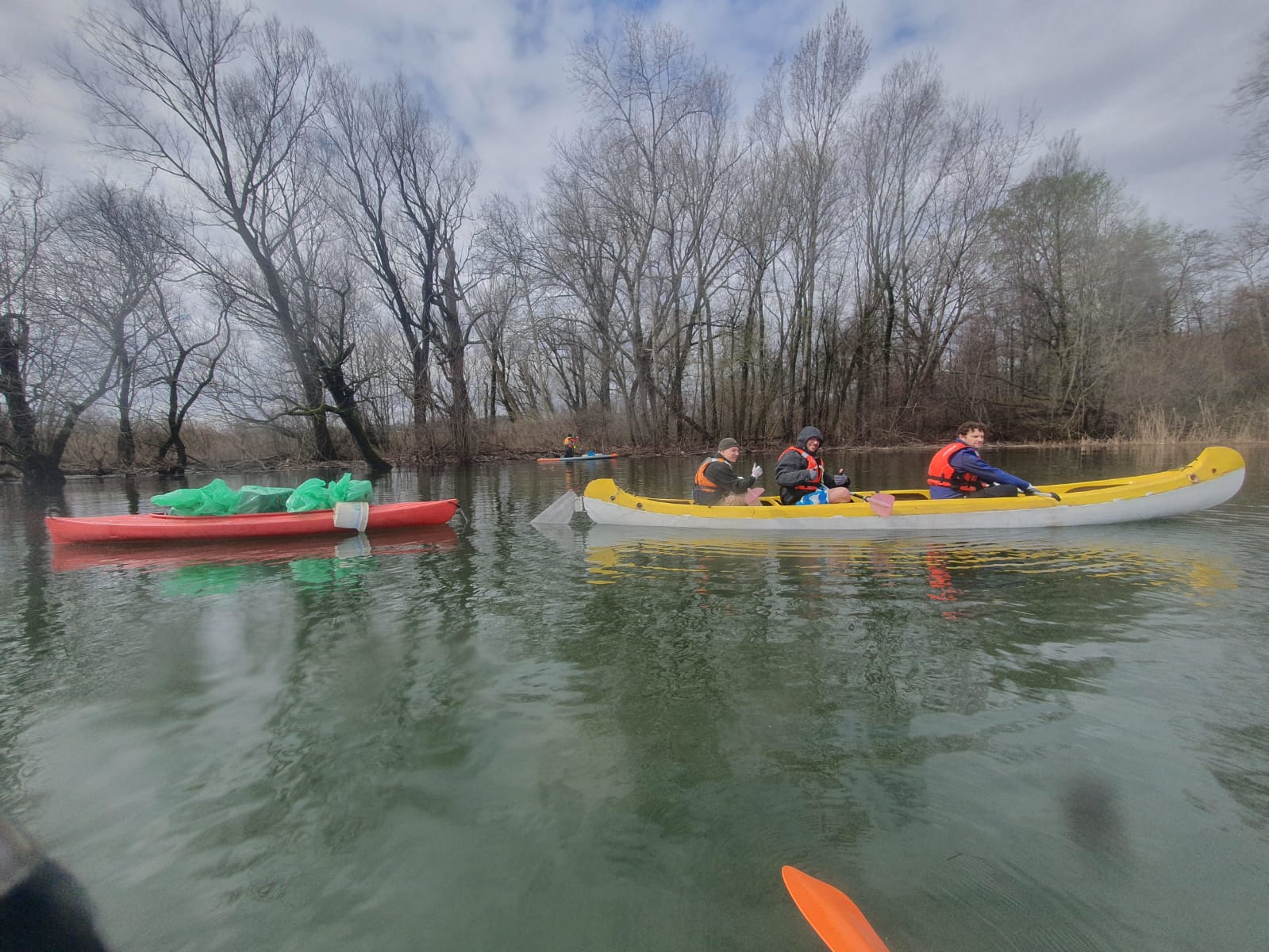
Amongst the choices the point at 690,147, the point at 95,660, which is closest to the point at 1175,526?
the point at 95,660

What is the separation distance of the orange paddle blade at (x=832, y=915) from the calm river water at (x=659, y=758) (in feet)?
0.25

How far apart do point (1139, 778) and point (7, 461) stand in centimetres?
2386

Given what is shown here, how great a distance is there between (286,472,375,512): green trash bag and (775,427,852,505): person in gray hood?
5527 millimetres

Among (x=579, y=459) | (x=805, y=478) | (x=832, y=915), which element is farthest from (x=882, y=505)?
(x=579, y=459)

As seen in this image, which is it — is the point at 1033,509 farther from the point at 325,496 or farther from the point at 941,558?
the point at 325,496

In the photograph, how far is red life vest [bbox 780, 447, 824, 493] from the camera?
7879 millimetres

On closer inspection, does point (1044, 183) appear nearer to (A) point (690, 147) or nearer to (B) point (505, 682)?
(A) point (690, 147)

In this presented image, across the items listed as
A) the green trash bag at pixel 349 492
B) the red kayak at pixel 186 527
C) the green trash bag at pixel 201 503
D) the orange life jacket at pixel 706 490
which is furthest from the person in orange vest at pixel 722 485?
the green trash bag at pixel 201 503

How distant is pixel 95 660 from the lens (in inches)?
162

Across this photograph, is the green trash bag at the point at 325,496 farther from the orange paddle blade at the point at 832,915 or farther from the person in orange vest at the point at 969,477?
the orange paddle blade at the point at 832,915

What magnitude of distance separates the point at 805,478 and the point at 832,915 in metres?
6.37

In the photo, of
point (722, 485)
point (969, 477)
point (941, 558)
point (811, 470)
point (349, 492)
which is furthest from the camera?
point (349, 492)

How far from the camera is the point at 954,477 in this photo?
7.43 m

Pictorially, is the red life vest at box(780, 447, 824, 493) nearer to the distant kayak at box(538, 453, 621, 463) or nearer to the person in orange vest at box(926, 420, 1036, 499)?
the person in orange vest at box(926, 420, 1036, 499)
